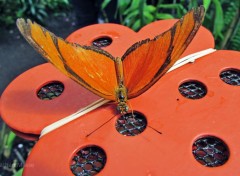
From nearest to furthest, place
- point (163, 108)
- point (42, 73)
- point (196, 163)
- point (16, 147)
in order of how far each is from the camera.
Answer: point (196, 163)
point (163, 108)
point (42, 73)
point (16, 147)

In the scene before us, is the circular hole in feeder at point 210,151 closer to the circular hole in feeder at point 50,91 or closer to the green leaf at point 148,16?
the circular hole in feeder at point 50,91

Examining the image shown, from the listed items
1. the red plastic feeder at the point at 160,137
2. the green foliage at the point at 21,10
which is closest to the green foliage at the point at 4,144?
the red plastic feeder at the point at 160,137

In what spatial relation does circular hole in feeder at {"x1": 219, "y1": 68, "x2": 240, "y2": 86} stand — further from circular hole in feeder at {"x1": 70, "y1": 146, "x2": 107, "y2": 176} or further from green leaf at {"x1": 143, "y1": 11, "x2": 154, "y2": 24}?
green leaf at {"x1": 143, "y1": 11, "x2": 154, "y2": 24}

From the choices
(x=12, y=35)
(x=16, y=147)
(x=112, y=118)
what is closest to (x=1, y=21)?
(x=12, y=35)

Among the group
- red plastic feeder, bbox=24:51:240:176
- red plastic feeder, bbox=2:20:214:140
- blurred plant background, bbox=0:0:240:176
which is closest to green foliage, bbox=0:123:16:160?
blurred plant background, bbox=0:0:240:176

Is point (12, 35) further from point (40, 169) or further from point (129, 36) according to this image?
point (40, 169)

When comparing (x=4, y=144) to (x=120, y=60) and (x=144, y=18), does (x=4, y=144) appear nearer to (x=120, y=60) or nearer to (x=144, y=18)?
(x=144, y=18)
